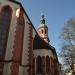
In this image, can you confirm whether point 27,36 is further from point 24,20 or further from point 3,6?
point 3,6

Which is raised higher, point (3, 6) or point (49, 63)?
point (3, 6)

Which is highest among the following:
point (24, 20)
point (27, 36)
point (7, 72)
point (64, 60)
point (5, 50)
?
point (24, 20)

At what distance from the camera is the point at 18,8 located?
2142 cm

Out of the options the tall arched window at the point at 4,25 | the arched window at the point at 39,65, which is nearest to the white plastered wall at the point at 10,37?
the tall arched window at the point at 4,25

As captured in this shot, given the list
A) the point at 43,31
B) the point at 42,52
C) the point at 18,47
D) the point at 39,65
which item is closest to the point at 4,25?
the point at 18,47

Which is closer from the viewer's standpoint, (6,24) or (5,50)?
(5,50)

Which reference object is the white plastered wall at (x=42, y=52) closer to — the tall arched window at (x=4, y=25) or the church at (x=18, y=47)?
the church at (x=18, y=47)

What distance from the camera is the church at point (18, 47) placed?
17103 mm

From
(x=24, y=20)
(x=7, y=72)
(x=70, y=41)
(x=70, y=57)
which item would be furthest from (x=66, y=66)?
(x=24, y=20)

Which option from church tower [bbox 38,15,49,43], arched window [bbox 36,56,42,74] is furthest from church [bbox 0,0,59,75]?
church tower [bbox 38,15,49,43]

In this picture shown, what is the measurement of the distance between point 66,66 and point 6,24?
8792 millimetres

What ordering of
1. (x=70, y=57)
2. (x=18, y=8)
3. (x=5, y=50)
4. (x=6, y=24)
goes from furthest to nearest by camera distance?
(x=18, y=8), (x=6, y=24), (x=5, y=50), (x=70, y=57)

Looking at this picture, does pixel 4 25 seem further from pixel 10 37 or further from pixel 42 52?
pixel 42 52

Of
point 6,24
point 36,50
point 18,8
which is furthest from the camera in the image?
point 36,50
